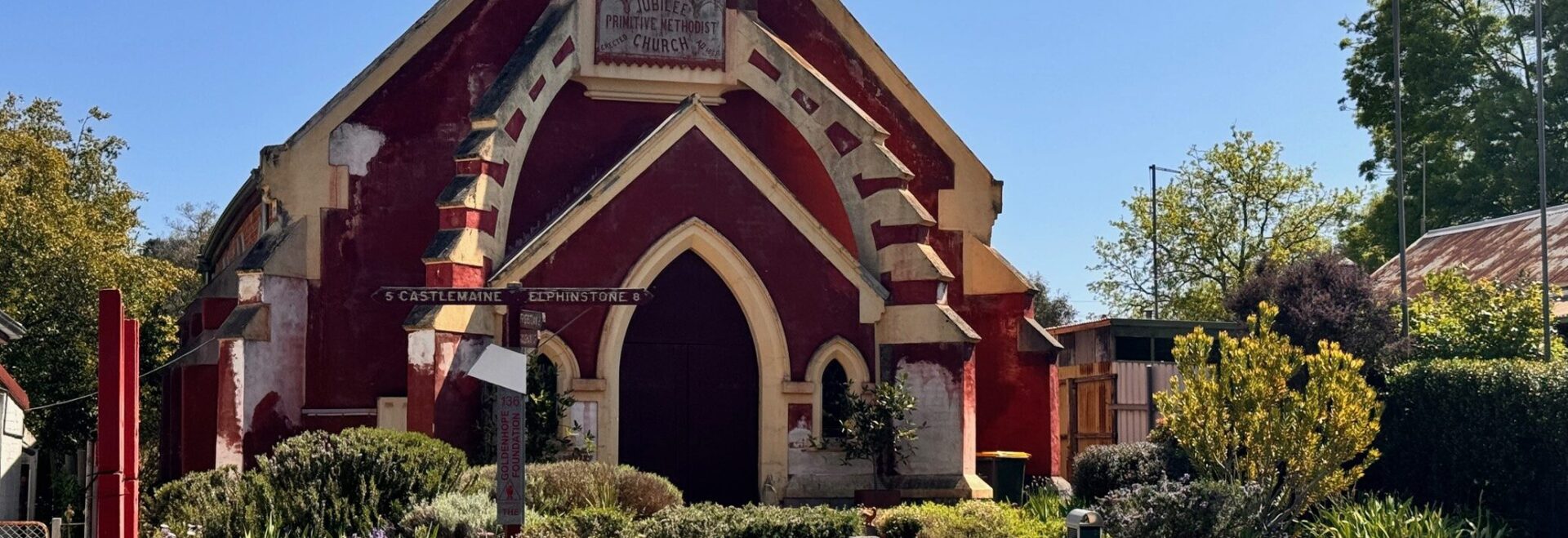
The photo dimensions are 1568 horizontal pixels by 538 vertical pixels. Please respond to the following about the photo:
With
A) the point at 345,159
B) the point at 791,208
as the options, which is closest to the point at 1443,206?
the point at 791,208

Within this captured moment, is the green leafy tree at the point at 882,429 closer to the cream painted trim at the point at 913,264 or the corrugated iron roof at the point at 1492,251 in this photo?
the cream painted trim at the point at 913,264

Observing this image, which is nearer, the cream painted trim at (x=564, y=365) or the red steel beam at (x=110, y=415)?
the red steel beam at (x=110, y=415)

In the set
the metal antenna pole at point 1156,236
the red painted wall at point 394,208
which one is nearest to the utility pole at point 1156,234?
the metal antenna pole at point 1156,236

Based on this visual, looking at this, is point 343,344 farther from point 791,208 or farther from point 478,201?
point 791,208

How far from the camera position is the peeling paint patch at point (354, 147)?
24.5 m

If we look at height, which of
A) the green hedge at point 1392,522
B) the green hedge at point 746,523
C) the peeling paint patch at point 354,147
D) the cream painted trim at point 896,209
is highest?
the peeling paint patch at point 354,147

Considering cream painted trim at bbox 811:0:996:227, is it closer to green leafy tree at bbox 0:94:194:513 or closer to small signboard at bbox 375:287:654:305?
small signboard at bbox 375:287:654:305

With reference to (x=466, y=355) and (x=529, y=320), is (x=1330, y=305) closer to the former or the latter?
(x=466, y=355)

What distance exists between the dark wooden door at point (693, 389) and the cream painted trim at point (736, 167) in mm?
1494

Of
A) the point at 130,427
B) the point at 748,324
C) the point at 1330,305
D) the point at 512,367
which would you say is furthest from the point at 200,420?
the point at 1330,305

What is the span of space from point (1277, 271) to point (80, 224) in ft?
78.2

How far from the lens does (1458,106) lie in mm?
47312

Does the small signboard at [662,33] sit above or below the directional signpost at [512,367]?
above

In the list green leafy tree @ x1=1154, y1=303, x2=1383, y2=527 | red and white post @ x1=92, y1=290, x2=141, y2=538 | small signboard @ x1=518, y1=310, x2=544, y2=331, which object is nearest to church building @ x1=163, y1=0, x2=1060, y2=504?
green leafy tree @ x1=1154, y1=303, x2=1383, y2=527
